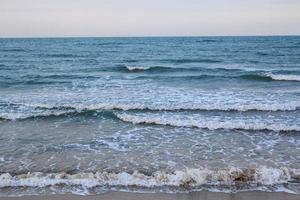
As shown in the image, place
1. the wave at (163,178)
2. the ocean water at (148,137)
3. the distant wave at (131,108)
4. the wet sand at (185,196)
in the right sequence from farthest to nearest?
the distant wave at (131,108) → the ocean water at (148,137) → the wave at (163,178) → the wet sand at (185,196)

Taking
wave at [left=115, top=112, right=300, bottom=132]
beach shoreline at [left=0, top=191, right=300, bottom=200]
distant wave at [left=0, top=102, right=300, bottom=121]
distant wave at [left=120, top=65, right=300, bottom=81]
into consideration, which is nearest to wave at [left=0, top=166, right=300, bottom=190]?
beach shoreline at [left=0, top=191, right=300, bottom=200]

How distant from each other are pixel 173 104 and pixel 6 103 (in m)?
7.72

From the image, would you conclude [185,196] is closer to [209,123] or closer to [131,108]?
[209,123]

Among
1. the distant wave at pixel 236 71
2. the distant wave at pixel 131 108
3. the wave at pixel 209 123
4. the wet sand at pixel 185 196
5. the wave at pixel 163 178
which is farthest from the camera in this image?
the distant wave at pixel 236 71

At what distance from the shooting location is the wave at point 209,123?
12.1 m

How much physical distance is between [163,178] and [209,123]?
17.2 ft

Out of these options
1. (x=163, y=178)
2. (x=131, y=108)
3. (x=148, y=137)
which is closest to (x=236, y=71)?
(x=131, y=108)

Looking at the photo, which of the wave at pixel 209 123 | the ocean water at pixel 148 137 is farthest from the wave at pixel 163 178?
the wave at pixel 209 123

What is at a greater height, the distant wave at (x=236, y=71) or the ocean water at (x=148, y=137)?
the distant wave at (x=236, y=71)

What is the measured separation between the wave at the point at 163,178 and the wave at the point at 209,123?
410 cm

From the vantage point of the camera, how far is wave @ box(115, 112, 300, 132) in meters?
12.1

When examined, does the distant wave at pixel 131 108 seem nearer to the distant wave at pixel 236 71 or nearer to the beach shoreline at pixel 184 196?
the beach shoreline at pixel 184 196

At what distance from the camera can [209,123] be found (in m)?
12.6

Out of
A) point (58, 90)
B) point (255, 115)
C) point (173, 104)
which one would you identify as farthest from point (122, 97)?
point (255, 115)
